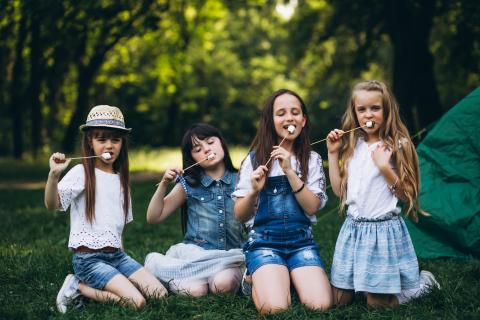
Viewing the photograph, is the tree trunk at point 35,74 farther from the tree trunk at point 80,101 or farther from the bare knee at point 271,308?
the bare knee at point 271,308

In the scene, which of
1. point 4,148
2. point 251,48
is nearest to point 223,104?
point 251,48

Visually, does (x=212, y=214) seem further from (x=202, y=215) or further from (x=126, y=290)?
(x=126, y=290)

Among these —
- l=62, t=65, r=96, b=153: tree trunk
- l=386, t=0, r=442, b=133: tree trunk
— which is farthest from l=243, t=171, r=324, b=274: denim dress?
l=62, t=65, r=96, b=153: tree trunk

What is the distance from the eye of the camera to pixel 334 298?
370 cm

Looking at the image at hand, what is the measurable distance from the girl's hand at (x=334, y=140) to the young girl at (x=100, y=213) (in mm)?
1379

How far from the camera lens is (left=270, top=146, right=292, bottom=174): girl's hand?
11.8 ft

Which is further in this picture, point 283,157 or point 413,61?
point 413,61

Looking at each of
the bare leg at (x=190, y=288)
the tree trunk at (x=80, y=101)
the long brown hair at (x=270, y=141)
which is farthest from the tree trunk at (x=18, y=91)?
the bare leg at (x=190, y=288)

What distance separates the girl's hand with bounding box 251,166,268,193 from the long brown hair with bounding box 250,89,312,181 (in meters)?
0.28

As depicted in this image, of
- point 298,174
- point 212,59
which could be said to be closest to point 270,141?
point 298,174

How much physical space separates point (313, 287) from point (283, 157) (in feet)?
2.71

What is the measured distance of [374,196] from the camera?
3615 mm

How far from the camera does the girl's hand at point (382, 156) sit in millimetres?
3516

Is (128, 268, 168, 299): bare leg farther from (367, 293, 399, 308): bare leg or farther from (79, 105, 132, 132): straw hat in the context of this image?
(367, 293, 399, 308): bare leg
